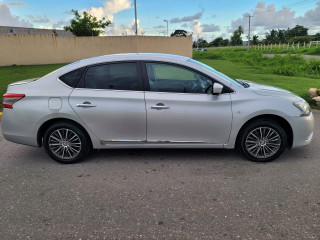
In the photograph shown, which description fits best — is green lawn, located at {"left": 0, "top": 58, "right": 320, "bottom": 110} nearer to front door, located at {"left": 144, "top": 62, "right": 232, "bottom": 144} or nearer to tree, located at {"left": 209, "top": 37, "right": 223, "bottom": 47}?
front door, located at {"left": 144, "top": 62, "right": 232, "bottom": 144}

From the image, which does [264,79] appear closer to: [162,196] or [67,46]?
[162,196]

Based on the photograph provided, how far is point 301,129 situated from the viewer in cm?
427

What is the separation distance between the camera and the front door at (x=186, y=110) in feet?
13.8

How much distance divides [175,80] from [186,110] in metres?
0.55

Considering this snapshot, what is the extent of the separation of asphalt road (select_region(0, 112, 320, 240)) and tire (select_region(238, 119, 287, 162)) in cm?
15

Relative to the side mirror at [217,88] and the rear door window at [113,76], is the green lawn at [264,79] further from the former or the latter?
the rear door window at [113,76]

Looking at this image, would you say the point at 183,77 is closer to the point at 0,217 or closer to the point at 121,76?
the point at 121,76

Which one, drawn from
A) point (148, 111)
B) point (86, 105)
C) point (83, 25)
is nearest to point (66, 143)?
point (86, 105)

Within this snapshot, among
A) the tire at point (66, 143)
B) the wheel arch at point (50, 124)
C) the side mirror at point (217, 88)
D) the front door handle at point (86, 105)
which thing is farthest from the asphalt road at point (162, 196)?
the side mirror at point (217, 88)

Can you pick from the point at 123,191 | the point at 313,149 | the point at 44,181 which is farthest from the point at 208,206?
the point at 313,149

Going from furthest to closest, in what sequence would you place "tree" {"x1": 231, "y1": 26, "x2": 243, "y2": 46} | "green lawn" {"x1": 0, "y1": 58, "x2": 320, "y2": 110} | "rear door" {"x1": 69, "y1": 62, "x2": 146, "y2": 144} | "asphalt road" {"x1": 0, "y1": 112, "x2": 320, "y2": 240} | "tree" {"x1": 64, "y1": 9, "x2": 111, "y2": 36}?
"tree" {"x1": 231, "y1": 26, "x2": 243, "y2": 46} → "tree" {"x1": 64, "y1": 9, "x2": 111, "y2": 36} → "green lawn" {"x1": 0, "y1": 58, "x2": 320, "y2": 110} → "rear door" {"x1": 69, "y1": 62, "x2": 146, "y2": 144} → "asphalt road" {"x1": 0, "y1": 112, "x2": 320, "y2": 240}

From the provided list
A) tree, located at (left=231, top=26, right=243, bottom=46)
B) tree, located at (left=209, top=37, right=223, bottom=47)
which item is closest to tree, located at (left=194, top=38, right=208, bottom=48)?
tree, located at (left=209, top=37, right=223, bottom=47)

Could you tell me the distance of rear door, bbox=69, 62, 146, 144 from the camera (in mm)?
4234

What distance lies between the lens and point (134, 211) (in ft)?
10.4
